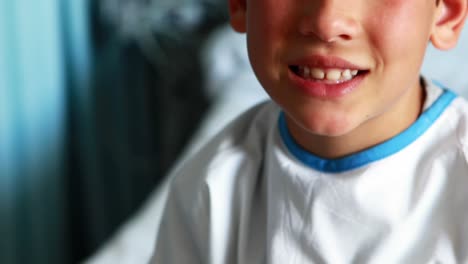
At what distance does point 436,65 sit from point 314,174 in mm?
953

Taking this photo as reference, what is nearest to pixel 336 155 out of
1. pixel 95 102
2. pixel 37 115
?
pixel 37 115

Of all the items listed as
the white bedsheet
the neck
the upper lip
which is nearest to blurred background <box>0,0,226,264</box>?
the white bedsheet

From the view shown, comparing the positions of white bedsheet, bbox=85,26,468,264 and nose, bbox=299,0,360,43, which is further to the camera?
white bedsheet, bbox=85,26,468,264

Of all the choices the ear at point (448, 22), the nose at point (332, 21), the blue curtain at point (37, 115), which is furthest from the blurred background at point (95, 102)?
the nose at point (332, 21)

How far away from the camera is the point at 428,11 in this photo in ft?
2.45

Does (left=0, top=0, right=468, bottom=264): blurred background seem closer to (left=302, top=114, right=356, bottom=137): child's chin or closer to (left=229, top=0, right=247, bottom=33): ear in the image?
(left=229, top=0, right=247, bottom=33): ear

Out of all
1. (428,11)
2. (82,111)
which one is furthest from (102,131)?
(428,11)

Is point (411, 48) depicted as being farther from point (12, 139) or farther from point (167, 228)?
point (12, 139)

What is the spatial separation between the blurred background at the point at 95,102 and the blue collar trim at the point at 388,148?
34.5 inches

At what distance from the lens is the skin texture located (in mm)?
696

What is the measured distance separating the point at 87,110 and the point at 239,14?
→ 4.44ft

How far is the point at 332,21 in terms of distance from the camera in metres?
0.68

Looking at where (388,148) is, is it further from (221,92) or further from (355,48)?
(221,92)

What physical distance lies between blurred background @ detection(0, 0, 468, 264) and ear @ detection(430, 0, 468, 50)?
2.96 feet
